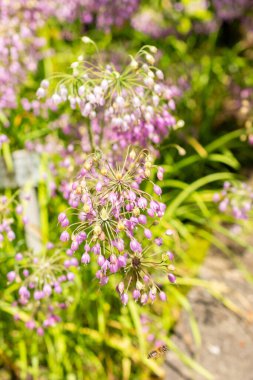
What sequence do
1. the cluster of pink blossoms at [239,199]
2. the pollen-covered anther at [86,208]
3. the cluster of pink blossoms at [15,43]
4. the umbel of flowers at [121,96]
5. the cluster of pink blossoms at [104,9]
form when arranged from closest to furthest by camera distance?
the pollen-covered anther at [86,208], the umbel of flowers at [121,96], the cluster of pink blossoms at [239,199], the cluster of pink blossoms at [15,43], the cluster of pink blossoms at [104,9]

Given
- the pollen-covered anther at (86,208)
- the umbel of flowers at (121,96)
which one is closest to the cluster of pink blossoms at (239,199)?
the umbel of flowers at (121,96)

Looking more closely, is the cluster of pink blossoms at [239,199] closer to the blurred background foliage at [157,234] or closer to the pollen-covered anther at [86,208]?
the blurred background foliage at [157,234]

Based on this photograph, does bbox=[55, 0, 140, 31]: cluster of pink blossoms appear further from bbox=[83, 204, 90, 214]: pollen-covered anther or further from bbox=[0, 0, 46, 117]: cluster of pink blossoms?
bbox=[83, 204, 90, 214]: pollen-covered anther

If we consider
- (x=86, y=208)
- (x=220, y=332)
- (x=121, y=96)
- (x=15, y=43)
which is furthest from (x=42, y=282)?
(x=15, y=43)

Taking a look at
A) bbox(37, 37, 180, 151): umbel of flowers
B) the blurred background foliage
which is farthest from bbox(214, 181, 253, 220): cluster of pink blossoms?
bbox(37, 37, 180, 151): umbel of flowers

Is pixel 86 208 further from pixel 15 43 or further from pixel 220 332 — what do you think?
pixel 220 332

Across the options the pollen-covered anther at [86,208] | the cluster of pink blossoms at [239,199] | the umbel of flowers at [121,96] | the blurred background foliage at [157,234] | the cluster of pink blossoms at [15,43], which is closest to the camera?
the pollen-covered anther at [86,208]

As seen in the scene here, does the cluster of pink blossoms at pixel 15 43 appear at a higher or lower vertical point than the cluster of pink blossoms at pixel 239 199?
higher

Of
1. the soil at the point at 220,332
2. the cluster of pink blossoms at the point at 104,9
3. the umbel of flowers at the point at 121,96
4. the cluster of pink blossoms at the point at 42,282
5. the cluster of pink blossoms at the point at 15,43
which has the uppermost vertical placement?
the cluster of pink blossoms at the point at 104,9
